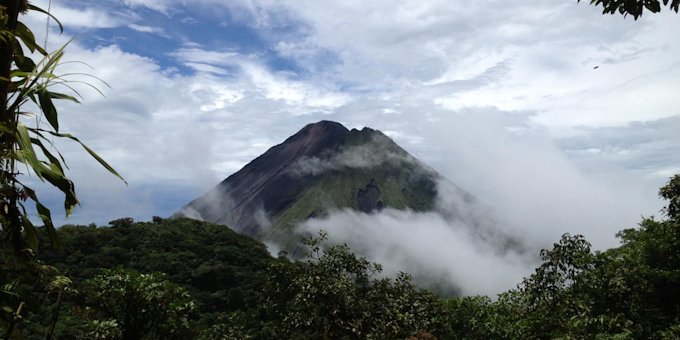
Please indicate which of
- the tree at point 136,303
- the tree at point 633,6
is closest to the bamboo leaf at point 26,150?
the tree at point 633,6

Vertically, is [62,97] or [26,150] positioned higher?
[62,97]

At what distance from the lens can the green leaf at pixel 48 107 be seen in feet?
8.52

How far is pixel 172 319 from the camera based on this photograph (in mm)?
17141

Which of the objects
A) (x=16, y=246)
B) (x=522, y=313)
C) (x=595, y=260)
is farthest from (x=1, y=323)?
(x=595, y=260)

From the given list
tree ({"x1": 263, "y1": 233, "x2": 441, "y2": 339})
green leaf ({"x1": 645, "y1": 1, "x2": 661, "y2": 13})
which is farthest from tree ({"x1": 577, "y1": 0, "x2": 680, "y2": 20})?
tree ({"x1": 263, "y1": 233, "x2": 441, "y2": 339})

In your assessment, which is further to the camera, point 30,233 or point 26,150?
point 30,233

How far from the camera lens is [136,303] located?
54.4 ft

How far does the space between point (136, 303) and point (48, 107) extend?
623 inches

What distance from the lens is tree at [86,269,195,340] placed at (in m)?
16.4

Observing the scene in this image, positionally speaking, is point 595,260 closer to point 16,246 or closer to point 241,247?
point 16,246

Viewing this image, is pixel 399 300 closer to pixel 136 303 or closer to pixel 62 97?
pixel 136 303

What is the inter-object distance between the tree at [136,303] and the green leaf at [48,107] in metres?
15.2

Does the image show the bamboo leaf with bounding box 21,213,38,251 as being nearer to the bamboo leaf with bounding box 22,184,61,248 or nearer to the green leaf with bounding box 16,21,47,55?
the bamboo leaf with bounding box 22,184,61,248

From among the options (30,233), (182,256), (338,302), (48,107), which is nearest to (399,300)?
(338,302)
